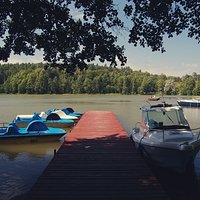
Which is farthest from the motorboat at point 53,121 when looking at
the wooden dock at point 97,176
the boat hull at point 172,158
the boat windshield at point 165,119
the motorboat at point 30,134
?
the boat hull at point 172,158

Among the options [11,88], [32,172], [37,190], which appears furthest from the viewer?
[11,88]

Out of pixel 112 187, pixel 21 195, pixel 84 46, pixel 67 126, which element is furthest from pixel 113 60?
pixel 67 126

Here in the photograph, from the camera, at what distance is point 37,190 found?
904 cm

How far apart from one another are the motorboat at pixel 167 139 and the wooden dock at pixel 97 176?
733 millimetres

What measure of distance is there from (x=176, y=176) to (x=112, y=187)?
481 cm

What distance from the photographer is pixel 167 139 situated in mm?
12969

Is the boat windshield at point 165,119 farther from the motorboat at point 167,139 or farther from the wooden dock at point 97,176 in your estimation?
the wooden dock at point 97,176

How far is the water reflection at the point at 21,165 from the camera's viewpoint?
12.1m

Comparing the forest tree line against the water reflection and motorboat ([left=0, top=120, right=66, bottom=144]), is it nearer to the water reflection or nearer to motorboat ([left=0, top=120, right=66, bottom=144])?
motorboat ([left=0, top=120, right=66, bottom=144])

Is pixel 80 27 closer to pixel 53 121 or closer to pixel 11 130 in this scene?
pixel 11 130

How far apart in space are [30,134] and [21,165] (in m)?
5.15

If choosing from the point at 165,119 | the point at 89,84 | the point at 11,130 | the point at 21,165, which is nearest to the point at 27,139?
the point at 11,130

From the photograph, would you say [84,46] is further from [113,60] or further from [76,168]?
[76,168]

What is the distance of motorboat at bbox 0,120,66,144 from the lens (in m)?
20.5
